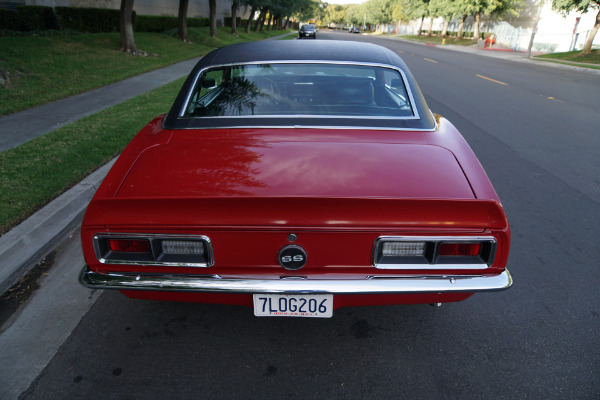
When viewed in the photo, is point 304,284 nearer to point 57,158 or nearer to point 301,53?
point 301,53

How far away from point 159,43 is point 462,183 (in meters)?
20.6

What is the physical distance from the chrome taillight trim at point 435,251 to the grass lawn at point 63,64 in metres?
8.02

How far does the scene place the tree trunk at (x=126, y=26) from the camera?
15.5 metres

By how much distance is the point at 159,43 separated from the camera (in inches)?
785

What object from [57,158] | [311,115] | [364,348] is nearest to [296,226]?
[364,348]

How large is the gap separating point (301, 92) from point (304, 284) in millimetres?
1663

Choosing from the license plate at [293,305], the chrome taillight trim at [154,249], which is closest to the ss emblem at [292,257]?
the license plate at [293,305]

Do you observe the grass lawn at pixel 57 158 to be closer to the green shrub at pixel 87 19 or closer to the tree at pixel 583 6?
the green shrub at pixel 87 19

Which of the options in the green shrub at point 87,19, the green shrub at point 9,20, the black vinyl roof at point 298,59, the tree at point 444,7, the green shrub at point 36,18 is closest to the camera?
the black vinyl roof at point 298,59

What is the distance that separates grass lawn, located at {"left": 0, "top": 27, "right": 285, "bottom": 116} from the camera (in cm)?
910

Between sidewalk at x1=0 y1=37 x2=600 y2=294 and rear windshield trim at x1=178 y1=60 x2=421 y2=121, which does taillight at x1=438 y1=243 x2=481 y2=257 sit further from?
sidewalk at x1=0 y1=37 x2=600 y2=294

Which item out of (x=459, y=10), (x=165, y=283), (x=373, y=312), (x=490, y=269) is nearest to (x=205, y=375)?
(x=165, y=283)

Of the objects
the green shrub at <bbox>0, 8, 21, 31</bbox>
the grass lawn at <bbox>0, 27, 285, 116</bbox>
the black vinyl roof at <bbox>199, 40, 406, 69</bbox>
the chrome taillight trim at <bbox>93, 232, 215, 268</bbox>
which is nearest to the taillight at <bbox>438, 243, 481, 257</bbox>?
the chrome taillight trim at <bbox>93, 232, 215, 268</bbox>

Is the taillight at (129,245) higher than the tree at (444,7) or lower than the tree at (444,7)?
lower
